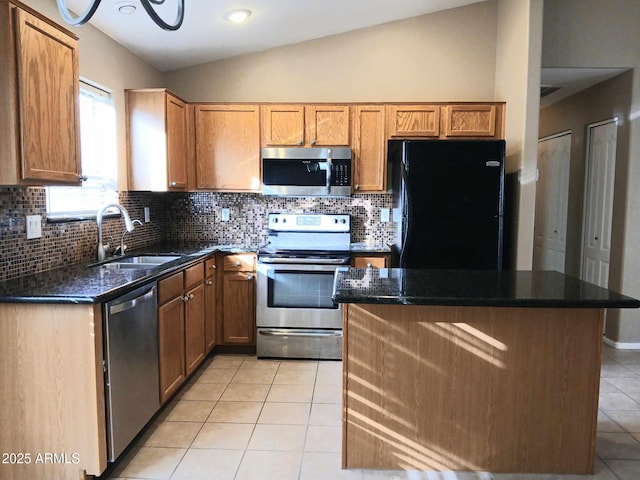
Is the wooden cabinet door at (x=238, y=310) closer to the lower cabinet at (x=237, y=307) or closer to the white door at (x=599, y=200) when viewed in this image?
the lower cabinet at (x=237, y=307)

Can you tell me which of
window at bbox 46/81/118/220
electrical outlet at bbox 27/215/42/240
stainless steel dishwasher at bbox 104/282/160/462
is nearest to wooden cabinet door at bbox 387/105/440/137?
window at bbox 46/81/118/220

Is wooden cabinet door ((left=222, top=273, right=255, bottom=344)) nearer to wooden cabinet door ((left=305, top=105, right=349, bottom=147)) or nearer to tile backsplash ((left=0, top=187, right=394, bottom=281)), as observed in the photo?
tile backsplash ((left=0, top=187, right=394, bottom=281))

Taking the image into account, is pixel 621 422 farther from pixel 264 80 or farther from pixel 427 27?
pixel 264 80

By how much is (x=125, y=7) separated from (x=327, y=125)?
167cm

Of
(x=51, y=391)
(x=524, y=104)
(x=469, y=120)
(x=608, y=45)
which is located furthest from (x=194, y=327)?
(x=608, y=45)

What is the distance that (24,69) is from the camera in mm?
1849

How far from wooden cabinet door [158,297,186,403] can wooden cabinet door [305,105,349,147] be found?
1754mm

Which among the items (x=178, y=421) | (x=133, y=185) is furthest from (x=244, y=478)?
(x=133, y=185)

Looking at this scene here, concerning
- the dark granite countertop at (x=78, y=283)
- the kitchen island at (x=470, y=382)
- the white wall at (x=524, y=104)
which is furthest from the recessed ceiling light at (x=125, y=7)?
the white wall at (x=524, y=104)

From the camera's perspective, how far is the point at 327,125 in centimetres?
374

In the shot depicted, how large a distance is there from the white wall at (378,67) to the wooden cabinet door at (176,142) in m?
0.53

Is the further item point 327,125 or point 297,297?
point 327,125

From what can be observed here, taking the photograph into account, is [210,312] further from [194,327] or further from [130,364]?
[130,364]

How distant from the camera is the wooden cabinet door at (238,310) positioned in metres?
3.66
